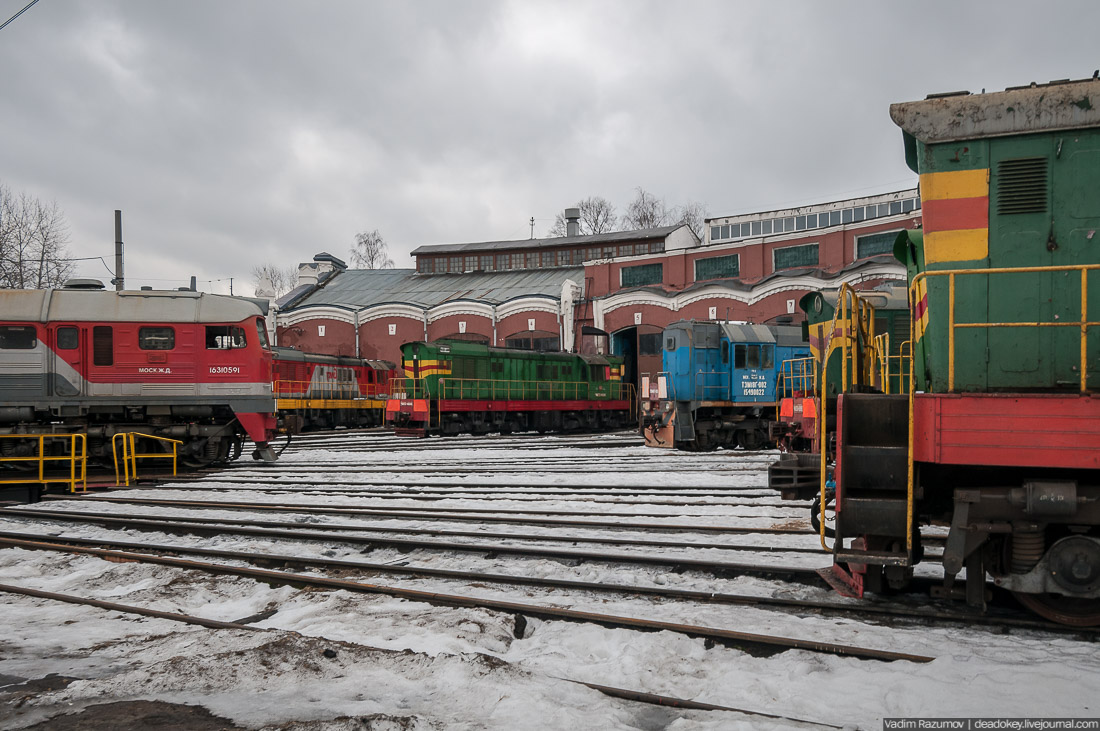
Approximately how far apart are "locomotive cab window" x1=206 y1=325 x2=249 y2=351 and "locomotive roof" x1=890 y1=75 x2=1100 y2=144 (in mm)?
12957

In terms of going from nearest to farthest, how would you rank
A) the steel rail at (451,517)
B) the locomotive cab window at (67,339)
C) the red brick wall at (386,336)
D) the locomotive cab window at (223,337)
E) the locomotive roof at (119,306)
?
the steel rail at (451,517), the locomotive roof at (119,306), the locomotive cab window at (67,339), the locomotive cab window at (223,337), the red brick wall at (386,336)

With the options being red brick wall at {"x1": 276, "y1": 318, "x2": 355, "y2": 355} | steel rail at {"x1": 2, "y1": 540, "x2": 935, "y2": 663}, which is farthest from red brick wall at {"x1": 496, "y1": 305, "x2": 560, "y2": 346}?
steel rail at {"x1": 2, "y1": 540, "x2": 935, "y2": 663}

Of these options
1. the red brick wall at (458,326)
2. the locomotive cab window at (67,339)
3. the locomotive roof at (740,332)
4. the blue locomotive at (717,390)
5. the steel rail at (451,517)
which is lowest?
the steel rail at (451,517)

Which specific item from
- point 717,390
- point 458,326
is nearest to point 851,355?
point 717,390

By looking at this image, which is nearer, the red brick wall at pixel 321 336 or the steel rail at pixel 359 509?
the steel rail at pixel 359 509

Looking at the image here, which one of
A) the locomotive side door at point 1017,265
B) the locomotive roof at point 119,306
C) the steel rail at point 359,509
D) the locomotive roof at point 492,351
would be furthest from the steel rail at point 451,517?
the locomotive roof at point 492,351

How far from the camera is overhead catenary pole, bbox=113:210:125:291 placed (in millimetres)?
25328

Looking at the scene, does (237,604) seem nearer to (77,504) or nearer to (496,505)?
(496,505)

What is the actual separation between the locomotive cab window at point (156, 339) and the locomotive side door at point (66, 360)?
0.97 meters

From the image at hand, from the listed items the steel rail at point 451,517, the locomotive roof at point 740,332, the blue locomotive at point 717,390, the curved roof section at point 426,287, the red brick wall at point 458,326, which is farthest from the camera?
the curved roof section at point 426,287

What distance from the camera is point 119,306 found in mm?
13727

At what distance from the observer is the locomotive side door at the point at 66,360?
13227mm

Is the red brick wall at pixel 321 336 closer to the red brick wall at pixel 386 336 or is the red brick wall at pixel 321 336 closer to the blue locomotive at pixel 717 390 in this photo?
the red brick wall at pixel 386 336

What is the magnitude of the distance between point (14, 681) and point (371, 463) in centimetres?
1191
